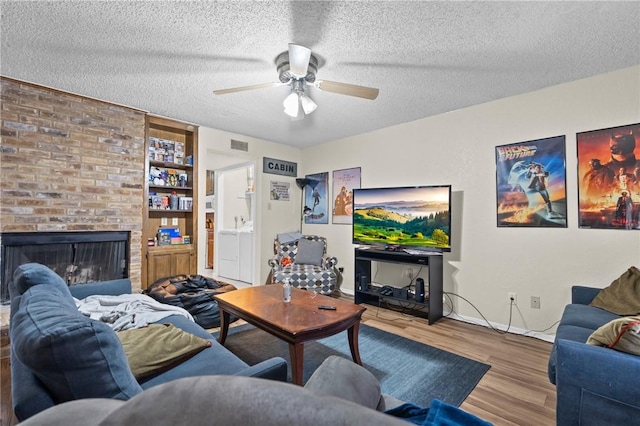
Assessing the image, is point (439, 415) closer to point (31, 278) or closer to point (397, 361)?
point (397, 361)

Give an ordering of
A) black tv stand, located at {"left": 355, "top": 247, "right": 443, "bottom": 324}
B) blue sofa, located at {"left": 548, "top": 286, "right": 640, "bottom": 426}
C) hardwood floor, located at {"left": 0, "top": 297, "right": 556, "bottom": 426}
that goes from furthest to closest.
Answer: black tv stand, located at {"left": 355, "top": 247, "right": 443, "bottom": 324} < hardwood floor, located at {"left": 0, "top": 297, "right": 556, "bottom": 426} < blue sofa, located at {"left": 548, "top": 286, "right": 640, "bottom": 426}

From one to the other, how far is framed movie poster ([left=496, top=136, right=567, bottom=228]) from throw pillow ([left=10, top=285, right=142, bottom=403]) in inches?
134

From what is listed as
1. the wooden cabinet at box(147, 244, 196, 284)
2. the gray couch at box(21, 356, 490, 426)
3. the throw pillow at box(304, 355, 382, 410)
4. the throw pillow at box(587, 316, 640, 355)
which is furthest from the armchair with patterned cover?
the gray couch at box(21, 356, 490, 426)

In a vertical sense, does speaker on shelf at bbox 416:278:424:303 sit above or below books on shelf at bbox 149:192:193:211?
below

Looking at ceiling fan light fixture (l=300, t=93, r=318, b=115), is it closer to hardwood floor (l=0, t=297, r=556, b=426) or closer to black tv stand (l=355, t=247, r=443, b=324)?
black tv stand (l=355, t=247, r=443, b=324)

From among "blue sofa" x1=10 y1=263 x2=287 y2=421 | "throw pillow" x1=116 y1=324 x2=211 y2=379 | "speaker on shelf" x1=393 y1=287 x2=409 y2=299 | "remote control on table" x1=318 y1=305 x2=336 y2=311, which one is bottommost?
"speaker on shelf" x1=393 y1=287 x2=409 y2=299

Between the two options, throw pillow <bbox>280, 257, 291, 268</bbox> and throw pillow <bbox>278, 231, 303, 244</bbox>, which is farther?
throw pillow <bbox>278, 231, 303, 244</bbox>

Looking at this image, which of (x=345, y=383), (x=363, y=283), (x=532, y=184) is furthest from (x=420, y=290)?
(x=345, y=383)

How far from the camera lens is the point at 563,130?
2.75 meters

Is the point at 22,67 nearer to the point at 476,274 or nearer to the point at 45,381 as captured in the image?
the point at 45,381

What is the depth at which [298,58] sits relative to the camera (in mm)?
2020

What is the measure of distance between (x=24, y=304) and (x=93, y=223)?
2.61m

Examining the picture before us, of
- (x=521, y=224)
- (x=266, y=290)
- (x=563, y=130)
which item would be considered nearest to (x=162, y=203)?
(x=266, y=290)

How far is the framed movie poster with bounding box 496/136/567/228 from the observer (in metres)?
2.77
